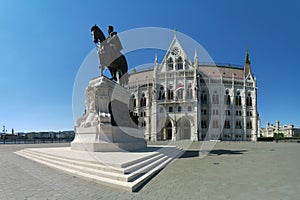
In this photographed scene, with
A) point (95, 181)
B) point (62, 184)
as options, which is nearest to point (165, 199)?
point (95, 181)

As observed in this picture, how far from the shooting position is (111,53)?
16109 millimetres

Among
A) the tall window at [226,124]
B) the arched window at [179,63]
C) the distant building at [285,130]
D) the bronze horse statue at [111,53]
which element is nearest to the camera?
the bronze horse statue at [111,53]

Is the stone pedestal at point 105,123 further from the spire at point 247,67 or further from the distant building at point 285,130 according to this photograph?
the distant building at point 285,130

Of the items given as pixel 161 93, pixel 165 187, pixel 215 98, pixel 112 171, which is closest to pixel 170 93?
pixel 161 93

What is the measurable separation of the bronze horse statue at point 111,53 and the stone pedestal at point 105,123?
175cm

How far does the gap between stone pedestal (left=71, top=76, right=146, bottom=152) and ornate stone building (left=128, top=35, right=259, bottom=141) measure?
37.4 m

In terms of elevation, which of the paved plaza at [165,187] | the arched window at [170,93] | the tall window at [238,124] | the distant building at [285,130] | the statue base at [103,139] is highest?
the arched window at [170,93]

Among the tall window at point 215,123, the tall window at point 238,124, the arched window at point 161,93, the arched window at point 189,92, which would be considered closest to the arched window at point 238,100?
the tall window at point 238,124

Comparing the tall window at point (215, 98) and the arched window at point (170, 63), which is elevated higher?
the arched window at point (170, 63)

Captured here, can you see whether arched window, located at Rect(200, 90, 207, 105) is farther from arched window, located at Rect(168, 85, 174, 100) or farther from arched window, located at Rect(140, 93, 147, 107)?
arched window, located at Rect(140, 93, 147, 107)

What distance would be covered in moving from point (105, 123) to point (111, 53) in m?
6.36

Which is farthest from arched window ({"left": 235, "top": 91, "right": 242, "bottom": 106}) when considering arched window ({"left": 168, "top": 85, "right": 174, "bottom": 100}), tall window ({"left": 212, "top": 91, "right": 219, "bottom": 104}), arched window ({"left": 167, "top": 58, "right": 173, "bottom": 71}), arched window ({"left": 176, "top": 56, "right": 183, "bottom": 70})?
arched window ({"left": 167, "top": 58, "right": 173, "bottom": 71})

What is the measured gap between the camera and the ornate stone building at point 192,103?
5244 cm

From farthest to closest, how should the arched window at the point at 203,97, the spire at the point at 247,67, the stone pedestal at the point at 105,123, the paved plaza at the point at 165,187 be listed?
the spire at the point at 247,67
the arched window at the point at 203,97
the stone pedestal at the point at 105,123
the paved plaza at the point at 165,187
